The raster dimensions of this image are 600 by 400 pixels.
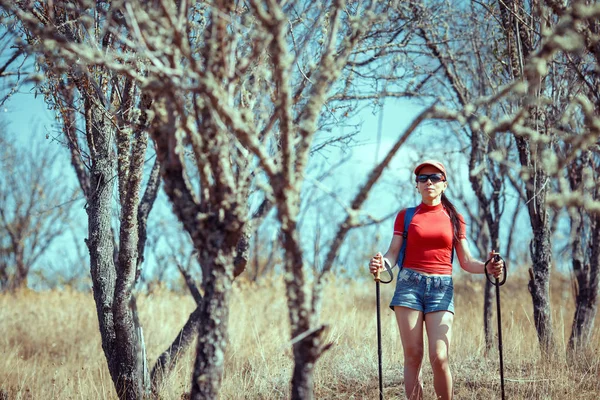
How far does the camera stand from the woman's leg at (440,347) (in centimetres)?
381

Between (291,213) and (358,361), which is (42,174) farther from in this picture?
(291,213)

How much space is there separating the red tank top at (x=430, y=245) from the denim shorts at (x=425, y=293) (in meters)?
0.05

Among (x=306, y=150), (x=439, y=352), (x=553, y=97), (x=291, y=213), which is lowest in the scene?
(x=439, y=352)

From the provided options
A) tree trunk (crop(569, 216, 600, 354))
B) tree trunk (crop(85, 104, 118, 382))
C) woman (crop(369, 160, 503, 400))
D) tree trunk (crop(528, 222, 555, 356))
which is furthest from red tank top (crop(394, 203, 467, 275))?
tree trunk (crop(569, 216, 600, 354))

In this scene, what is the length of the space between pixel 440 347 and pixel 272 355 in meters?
2.71

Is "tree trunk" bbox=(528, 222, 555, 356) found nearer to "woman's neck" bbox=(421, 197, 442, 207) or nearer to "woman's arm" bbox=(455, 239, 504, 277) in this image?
"woman's arm" bbox=(455, 239, 504, 277)

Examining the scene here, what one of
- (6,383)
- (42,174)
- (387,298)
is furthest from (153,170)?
(42,174)

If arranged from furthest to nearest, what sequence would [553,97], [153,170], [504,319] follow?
[504,319], [153,170], [553,97]

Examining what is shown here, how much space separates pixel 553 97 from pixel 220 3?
369cm

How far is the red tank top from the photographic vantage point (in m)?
3.94

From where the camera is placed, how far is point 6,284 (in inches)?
594

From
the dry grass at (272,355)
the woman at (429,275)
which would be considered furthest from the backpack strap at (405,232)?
the dry grass at (272,355)

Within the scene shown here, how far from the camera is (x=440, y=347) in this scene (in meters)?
3.80

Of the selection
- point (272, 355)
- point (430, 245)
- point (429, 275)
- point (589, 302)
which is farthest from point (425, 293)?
point (589, 302)
